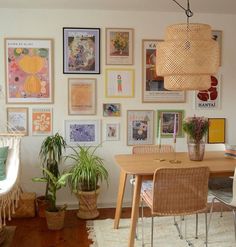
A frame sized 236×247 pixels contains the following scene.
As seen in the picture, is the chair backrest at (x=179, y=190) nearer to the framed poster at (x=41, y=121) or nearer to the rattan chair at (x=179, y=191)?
the rattan chair at (x=179, y=191)

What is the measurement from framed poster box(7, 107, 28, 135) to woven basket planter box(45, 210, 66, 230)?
3.48 ft

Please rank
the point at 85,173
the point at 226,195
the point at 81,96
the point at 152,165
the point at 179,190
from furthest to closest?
1. the point at 81,96
2. the point at 85,173
3. the point at 226,195
4. the point at 152,165
5. the point at 179,190

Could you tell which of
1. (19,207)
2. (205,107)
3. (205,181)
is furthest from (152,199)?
(205,107)

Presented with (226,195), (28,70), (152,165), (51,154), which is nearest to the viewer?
(152,165)

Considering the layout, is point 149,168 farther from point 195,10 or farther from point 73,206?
point 195,10

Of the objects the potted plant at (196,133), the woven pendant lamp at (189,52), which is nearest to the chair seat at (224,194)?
the potted plant at (196,133)

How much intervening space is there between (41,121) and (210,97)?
2.06 meters

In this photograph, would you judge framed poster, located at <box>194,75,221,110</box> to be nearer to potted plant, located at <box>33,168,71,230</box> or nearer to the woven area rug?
the woven area rug

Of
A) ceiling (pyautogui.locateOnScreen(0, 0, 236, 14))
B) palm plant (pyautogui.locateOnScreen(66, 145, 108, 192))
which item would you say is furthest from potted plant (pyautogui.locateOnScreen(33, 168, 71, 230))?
ceiling (pyautogui.locateOnScreen(0, 0, 236, 14))

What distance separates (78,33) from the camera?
3.86 meters

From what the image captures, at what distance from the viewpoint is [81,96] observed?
12.9 feet

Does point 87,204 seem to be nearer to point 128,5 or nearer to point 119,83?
point 119,83

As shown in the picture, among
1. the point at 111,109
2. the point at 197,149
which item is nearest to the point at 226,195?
the point at 197,149

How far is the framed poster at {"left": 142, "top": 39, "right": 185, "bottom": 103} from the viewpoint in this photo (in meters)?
3.99
